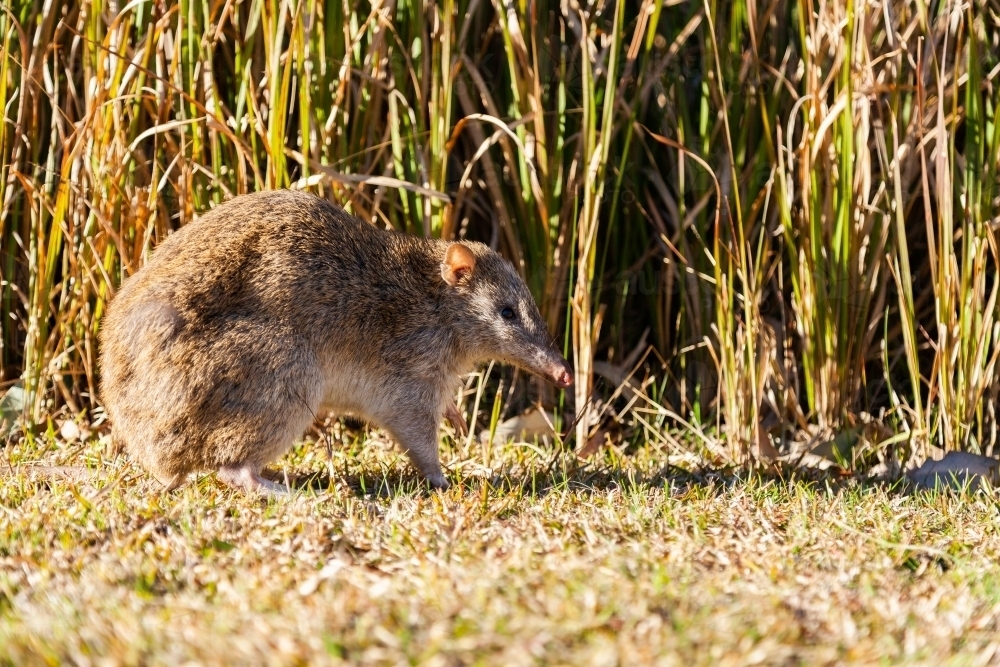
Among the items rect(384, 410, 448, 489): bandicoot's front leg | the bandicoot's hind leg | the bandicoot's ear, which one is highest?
the bandicoot's ear

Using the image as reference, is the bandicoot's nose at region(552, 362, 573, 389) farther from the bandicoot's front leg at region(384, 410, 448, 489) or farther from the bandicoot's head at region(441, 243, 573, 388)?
the bandicoot's front leg at region(384, 410, 448, 489)

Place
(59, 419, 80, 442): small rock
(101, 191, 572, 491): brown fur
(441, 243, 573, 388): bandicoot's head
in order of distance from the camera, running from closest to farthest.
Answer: (101, 191, 572, 491): brown fur → (441, 243, 573, 388): bandicoot's head → (59, 419, 80, 442): small rock

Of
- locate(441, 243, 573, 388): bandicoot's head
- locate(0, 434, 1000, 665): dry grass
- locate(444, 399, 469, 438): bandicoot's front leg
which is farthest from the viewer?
locate(444, 399, 469, 438): bandicoot's front leg

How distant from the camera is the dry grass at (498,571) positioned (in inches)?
109

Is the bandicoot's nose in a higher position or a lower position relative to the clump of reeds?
lower

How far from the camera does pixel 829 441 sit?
536cm

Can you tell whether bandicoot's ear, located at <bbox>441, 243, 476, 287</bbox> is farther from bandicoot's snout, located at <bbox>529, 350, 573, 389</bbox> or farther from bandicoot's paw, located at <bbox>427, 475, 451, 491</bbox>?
bandicoot's paw, located at <bbox>427, 475, 451, 491</bbox>

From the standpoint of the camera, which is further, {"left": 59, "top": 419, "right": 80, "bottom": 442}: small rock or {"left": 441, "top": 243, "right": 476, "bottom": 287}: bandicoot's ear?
{"left": 59, "top": 419, "right": 80, "bottom": 442}: small rock

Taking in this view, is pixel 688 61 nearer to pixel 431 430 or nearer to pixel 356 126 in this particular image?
pixel 356 126

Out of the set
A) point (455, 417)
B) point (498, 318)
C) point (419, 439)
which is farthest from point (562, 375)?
Answer: point (419, 439)

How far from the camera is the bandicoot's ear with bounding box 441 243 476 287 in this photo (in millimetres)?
4977

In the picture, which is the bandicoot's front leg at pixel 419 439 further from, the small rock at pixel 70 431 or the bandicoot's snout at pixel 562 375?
the small rock at pixel 70 431

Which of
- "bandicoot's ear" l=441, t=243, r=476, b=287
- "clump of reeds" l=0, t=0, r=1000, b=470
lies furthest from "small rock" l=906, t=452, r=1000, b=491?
"bandicoot's ear" l=441, t=243, r=476, b=287

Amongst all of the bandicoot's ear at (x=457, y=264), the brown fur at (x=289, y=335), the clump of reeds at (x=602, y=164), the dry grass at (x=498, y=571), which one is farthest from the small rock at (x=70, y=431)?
the bandicoot's ear at (x=457, y=264)
